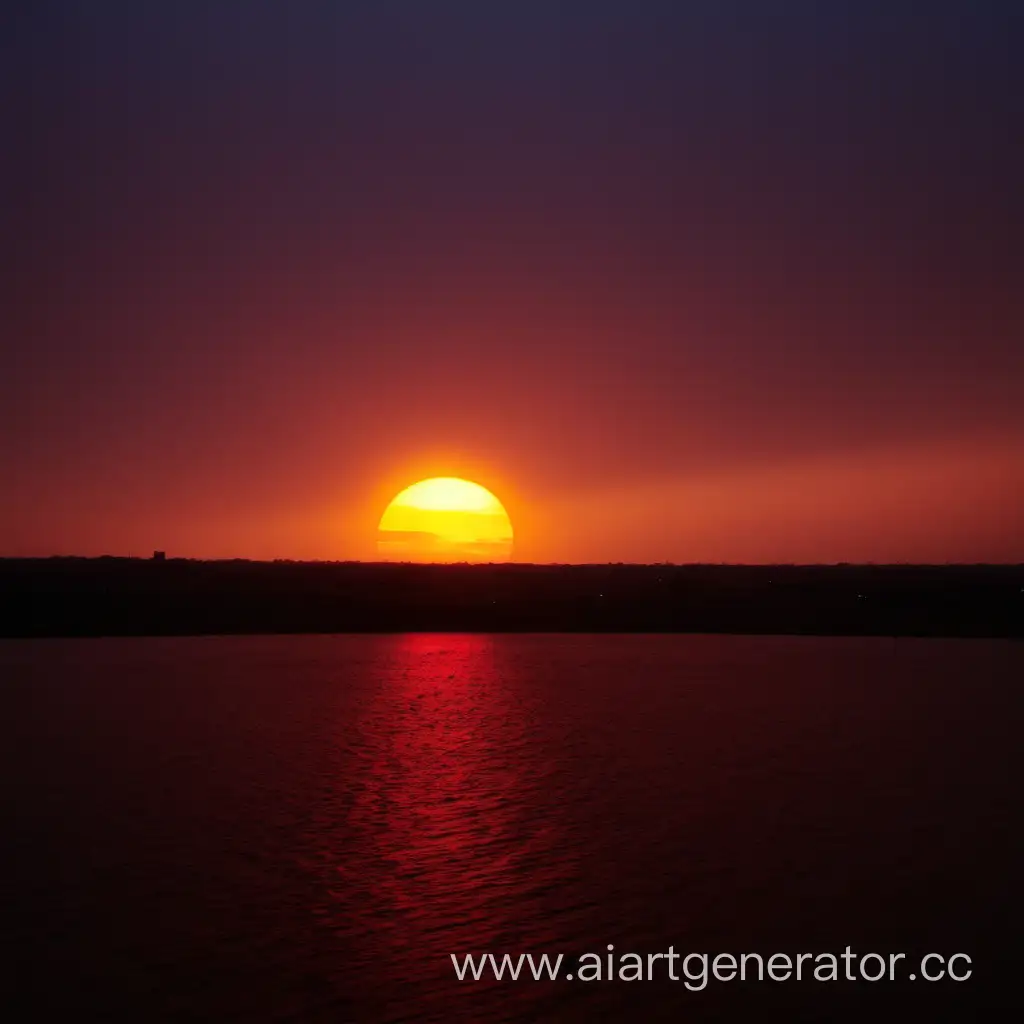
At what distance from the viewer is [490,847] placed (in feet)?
54.1

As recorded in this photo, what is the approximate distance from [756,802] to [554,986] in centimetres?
925

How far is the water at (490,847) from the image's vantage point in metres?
11.1

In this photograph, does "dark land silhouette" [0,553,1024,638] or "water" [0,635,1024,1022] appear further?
"dark land silhouette" [0,553,1024,638]

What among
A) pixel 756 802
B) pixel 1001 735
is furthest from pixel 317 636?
pixel 756 802

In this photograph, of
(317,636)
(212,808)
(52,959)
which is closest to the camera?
(52,959)

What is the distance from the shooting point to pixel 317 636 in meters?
60.8

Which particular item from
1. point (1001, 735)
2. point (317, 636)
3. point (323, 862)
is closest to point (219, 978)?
point (323, 862)

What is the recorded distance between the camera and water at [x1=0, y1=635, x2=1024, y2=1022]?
1115 centimetres

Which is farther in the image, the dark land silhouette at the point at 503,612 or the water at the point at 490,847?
the dark land silhouette at the point at 503,612

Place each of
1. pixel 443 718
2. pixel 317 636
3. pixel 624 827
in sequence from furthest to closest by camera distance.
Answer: pixel 317 636 → pixel 443 718 → pixel 624 827

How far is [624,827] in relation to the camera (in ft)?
58.2

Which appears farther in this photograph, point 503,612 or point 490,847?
point 503,612

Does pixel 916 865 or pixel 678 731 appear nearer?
pixel 916 865

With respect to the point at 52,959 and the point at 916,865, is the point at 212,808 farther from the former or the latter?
the point at 916,865
